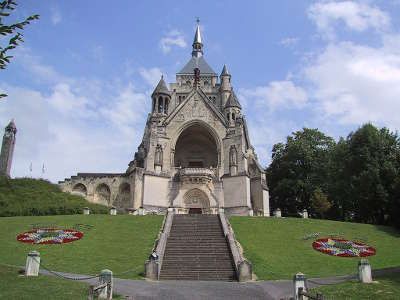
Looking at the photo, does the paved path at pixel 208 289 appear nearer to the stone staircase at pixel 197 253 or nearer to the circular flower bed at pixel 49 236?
the stone staircase at pixel 197 253

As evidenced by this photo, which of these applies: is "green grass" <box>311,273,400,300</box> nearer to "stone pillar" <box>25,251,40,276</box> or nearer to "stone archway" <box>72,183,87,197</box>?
"stone pillar" <box>25,251,40,276</box>

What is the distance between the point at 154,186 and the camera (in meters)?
40.3

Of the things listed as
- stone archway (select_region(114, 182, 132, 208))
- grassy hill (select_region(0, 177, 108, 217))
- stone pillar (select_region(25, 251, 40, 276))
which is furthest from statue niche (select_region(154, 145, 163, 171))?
stone pillar (select_region(25, 251, 40, 276))

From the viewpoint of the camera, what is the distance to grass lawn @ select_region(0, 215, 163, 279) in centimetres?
1992

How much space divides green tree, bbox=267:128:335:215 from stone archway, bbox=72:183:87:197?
25.9 m

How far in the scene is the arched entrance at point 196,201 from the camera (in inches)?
1601

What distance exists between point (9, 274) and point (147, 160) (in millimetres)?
26079

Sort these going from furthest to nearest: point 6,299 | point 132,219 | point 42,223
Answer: point 132,219, point 42,223, point 6,299

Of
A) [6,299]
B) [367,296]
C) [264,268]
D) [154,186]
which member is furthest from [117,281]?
[154,186]

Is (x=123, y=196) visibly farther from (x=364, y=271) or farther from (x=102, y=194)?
(x=364, y=271)

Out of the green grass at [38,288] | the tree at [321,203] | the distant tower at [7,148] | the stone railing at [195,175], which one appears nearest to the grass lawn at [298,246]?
the stone railing at [195,175]


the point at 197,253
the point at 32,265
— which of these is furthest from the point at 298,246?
the point at 32,265

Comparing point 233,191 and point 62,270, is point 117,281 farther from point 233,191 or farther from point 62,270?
point 233,191

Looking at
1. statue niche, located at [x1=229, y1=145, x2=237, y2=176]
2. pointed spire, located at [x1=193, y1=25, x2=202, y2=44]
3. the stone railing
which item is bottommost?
the stone railing
